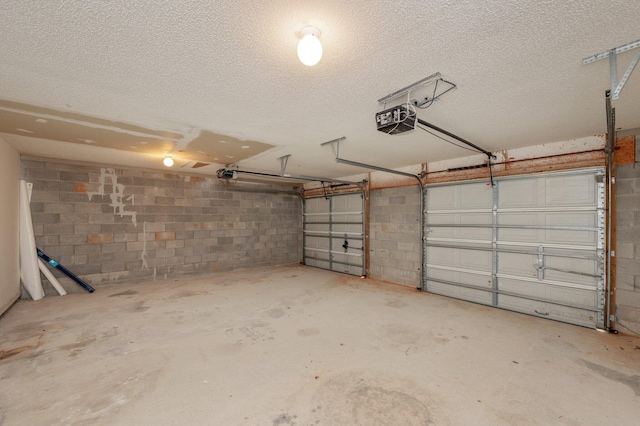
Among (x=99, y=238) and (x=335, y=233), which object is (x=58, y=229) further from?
(x=335, y=233)

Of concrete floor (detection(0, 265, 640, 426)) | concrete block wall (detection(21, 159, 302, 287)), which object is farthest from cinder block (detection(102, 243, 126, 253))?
concrete floor (detection(0, 265, 640, 426))

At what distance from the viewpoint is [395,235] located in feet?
16.9

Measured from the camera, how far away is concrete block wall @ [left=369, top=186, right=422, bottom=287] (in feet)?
16.0

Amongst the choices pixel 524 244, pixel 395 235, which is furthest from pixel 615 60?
pixel 395 235

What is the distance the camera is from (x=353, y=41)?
4.76ft

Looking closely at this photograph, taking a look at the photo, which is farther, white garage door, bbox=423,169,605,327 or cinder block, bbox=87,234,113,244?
cinder block, bbox=87,234,113,244

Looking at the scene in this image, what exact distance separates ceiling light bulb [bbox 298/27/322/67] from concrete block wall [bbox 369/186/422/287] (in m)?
3.95

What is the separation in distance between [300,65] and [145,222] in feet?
16.1

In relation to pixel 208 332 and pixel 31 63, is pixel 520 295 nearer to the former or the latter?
pixel 208 332

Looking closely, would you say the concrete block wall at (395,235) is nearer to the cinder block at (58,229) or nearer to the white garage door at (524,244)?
the white garage door at (524,244)

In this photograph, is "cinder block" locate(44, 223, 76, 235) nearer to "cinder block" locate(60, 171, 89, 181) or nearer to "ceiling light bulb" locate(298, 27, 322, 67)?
"cinder block" locate(60, 171, 89, 181)

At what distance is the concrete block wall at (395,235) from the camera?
4.86 m

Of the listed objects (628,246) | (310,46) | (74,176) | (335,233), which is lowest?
(335,233)

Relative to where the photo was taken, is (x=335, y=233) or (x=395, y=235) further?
(x=335, y=233)
